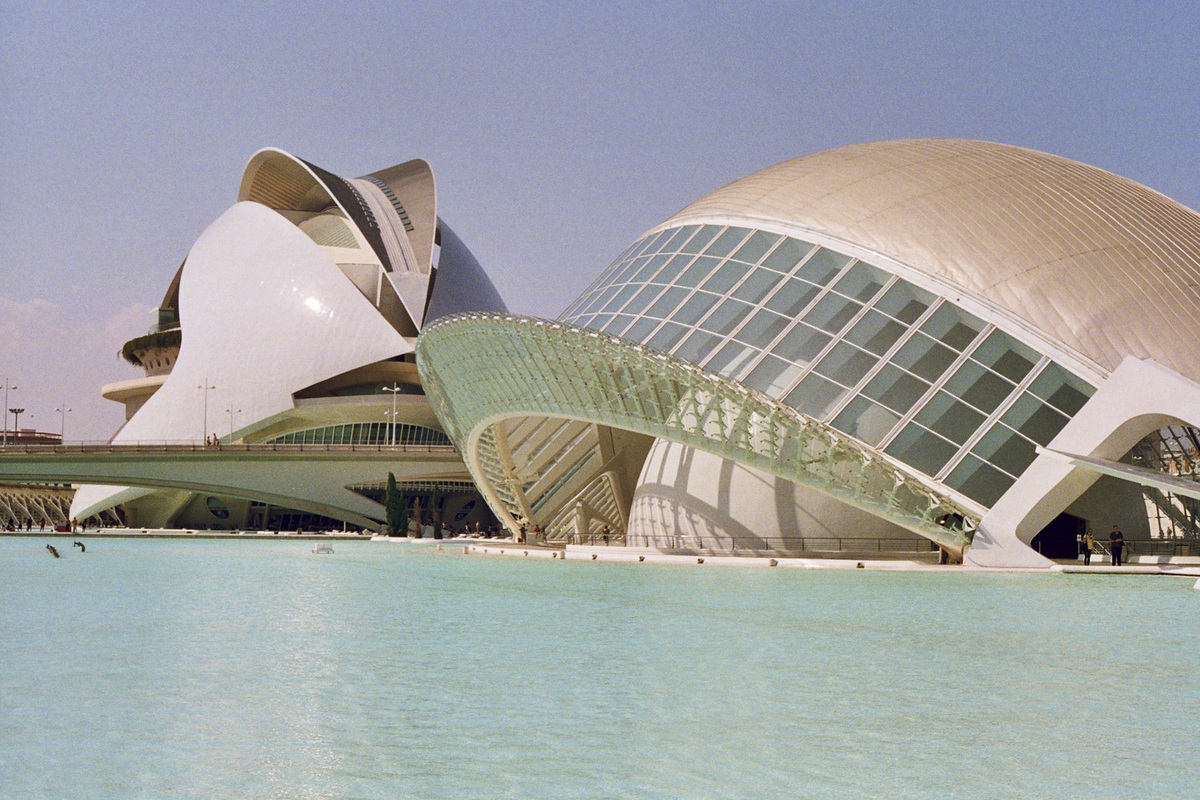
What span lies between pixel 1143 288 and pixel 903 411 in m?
6.65

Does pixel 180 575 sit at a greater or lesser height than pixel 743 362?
lesser

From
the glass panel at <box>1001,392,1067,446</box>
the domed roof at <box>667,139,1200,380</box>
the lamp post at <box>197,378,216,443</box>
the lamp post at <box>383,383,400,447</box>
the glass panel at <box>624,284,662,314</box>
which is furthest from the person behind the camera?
the lamp post at <box>197,378,216,443</box>

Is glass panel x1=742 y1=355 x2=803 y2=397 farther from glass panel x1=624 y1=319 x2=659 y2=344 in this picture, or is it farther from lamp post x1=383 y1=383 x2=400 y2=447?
lamp post x1=383 y1=383 x2=400 y2=447

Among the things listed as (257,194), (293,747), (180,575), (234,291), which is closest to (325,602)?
(180,575)

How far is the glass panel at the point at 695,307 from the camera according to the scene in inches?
1297

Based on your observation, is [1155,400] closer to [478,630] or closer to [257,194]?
[478,630]

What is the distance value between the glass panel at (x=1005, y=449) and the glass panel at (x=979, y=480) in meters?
0.20

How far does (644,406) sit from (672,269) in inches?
233

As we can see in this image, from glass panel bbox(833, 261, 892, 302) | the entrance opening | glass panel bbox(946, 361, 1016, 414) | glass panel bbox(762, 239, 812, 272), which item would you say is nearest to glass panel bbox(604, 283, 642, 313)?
glass panel bbox(762, 239, 812, 272)

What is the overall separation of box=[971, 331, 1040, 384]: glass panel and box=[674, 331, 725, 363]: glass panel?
6.37 meters

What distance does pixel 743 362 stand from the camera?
31.1m

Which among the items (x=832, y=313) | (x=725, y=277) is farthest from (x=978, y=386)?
(x=725, y=277)

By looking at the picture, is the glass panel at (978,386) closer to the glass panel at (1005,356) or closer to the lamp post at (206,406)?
the glass panel at (1005,356)

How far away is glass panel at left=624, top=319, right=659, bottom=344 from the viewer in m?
33.4
